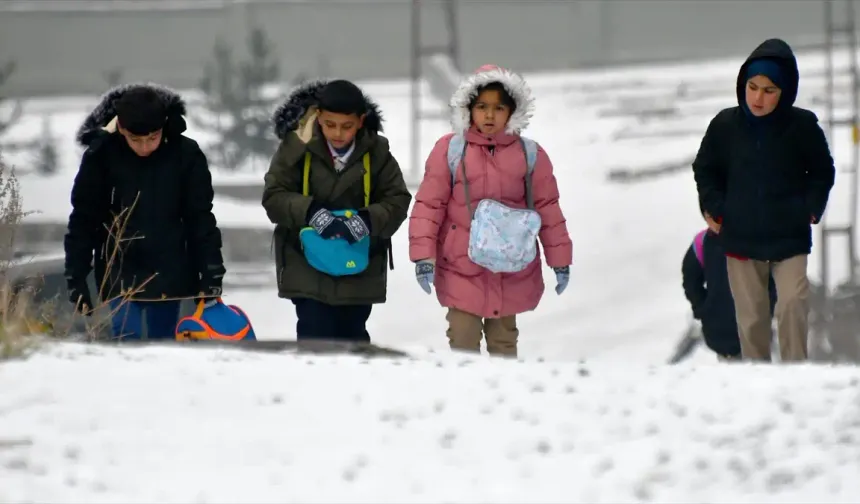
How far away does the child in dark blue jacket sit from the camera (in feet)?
24.2

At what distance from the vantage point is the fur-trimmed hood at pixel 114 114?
22.0ft

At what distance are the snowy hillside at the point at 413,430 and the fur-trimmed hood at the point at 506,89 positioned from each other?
1542 mm

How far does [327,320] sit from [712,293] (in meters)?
1.75

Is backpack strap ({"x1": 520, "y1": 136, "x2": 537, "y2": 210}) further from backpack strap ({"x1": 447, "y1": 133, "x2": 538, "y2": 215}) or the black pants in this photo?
the black pants

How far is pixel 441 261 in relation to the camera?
275 inches

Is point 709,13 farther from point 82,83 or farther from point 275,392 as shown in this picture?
point 275,392

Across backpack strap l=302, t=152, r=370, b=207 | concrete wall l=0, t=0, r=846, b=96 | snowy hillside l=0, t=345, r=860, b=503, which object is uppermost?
concrete wall l=0, t=0, r=846, b=96

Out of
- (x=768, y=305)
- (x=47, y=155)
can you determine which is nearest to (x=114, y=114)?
(x=768, y=305)

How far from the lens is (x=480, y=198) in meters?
6.89

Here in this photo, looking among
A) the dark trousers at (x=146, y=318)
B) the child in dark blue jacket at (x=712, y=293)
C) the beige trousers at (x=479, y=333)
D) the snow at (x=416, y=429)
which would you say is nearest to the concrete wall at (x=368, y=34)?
the child in dark blue jacket at (x=712, y=293)

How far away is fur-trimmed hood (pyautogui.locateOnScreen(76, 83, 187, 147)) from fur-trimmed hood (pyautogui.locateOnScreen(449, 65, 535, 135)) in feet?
3.58

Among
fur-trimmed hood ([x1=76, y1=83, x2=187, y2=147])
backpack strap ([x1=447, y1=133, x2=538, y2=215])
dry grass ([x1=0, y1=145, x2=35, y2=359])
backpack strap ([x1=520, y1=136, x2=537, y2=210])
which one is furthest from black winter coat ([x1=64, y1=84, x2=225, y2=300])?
backpack strap ([x1=520, y1=136, x2=537, y2=210])

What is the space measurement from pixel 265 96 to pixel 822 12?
49.2ft

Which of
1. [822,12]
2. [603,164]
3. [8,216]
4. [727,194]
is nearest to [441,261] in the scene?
[727,194]
